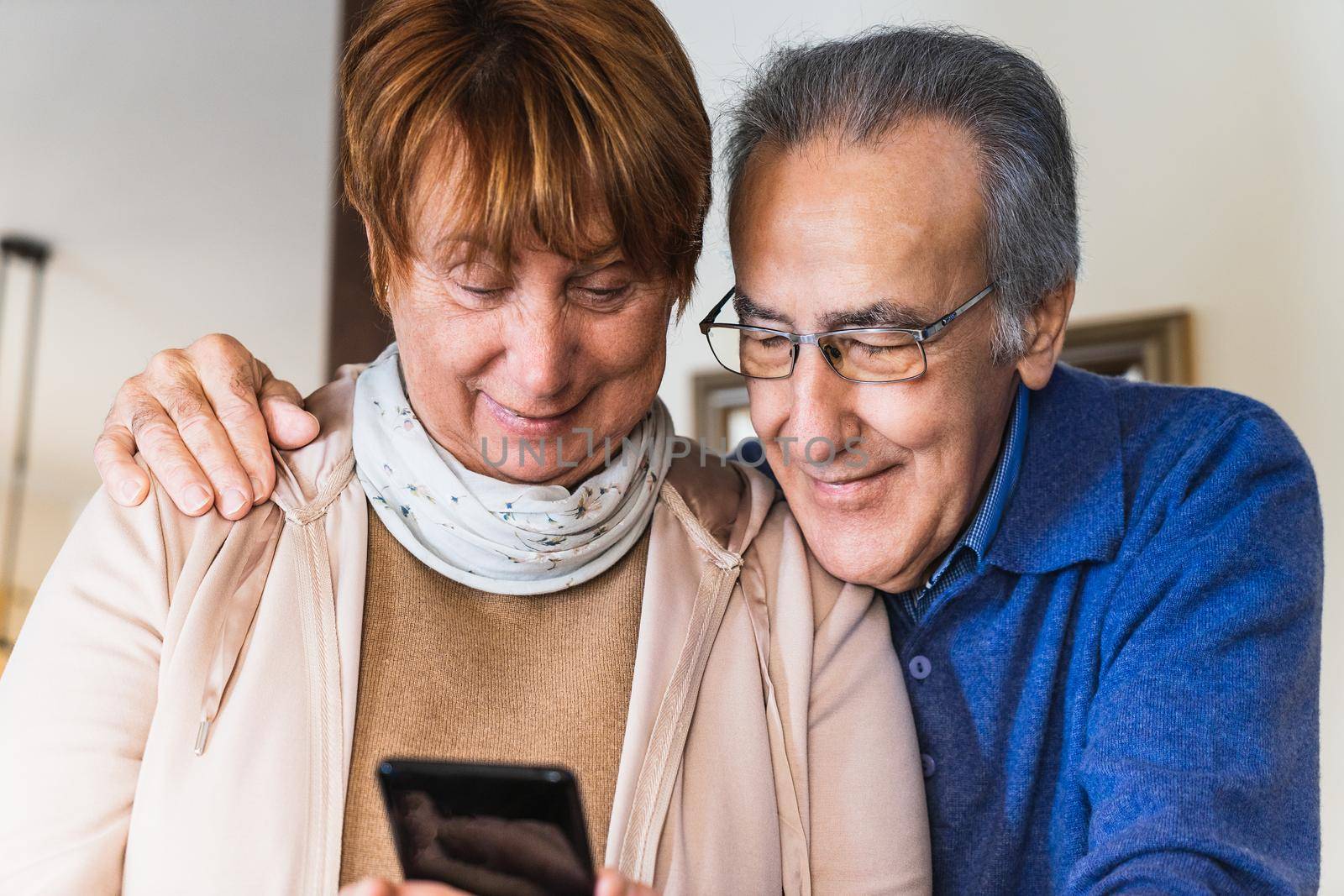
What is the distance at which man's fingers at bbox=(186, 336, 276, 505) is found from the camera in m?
1.24

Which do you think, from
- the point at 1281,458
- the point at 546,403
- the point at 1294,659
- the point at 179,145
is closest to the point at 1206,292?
the point at 1281,458

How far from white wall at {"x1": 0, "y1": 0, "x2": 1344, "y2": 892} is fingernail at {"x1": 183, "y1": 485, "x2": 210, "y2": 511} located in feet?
4.56

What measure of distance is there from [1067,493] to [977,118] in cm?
45

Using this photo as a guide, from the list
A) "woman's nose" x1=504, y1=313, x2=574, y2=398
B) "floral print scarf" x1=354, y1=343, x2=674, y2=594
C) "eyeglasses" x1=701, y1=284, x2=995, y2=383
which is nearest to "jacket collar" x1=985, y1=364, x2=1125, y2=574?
"eyeglasses" x1=701, y1=284, x2=995, y2=383

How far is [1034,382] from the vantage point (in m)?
1.57

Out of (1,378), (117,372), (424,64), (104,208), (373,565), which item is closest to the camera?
(424,64)

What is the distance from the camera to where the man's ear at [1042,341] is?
1.56 m

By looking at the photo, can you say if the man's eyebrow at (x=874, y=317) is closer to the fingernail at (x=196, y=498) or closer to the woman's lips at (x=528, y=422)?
the woman's lips at (x=528, y=422)

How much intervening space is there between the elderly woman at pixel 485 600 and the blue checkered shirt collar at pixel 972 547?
141 millimetres

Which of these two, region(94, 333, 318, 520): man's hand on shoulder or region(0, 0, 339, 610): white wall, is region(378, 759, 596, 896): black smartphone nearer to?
region(94, 333, 318, 520): man's hand on shoulder

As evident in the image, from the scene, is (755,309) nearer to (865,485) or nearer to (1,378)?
(865,485)

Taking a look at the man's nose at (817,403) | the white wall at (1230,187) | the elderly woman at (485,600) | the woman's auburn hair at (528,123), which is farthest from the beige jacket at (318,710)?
the white wall at (1230,187)

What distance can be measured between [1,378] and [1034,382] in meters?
4.94

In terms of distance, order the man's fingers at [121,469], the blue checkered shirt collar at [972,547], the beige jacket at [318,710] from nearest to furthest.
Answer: the beige jacket at [318,710] → the man's fingers at [121,469] → the blue checkered shirt collar at [972,547]
